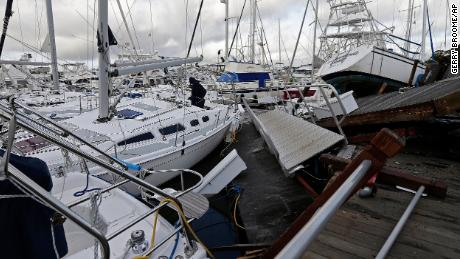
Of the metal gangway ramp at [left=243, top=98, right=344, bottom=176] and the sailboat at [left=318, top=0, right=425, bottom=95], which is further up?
the sailboat at [left=318, top=0, right=425, bottom=95]

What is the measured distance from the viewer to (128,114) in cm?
999

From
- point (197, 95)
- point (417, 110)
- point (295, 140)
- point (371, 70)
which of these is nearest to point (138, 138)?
point (295, 140)

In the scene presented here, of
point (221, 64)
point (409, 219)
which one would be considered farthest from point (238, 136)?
point (221, 64)

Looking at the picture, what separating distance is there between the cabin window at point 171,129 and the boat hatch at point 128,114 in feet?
4.12

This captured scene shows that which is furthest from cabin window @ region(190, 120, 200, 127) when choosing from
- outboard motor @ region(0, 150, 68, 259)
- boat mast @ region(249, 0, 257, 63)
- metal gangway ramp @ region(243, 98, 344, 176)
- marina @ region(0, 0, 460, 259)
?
boat mast @ region(249, 0, 257, 63)

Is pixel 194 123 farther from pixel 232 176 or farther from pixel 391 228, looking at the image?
pixel 391 228

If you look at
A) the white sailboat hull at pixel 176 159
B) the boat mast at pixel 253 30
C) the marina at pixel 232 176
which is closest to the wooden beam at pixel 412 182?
the marina at pixel 232 176

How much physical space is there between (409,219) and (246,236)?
8.36 feet

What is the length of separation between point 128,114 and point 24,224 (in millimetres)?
8115

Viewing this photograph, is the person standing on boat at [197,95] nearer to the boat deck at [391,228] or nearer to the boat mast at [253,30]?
the boat deck at [391,228]

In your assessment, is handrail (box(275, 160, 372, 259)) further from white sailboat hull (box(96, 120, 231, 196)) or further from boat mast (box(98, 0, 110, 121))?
boat mast (box(98, 0, 110, 121))

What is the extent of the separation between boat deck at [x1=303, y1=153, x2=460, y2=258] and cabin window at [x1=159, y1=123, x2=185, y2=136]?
21.4 feet

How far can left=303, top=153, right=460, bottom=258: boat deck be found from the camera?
2.70 m

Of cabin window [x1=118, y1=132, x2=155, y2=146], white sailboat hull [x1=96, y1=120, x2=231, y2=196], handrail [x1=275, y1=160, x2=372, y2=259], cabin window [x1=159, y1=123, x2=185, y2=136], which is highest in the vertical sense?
handrail [x1=275, y1=160, x2=372, y2=259]
